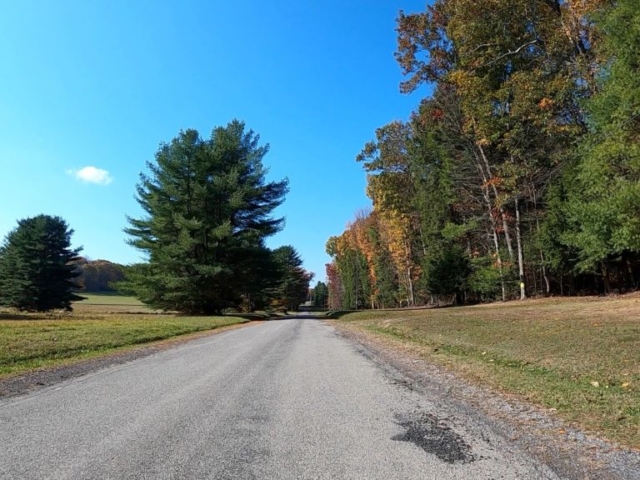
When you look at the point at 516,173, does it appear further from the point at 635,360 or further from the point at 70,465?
the point at 70,465

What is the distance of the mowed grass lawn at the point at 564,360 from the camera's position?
17.9ft

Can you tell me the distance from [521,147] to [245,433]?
92.7 ft

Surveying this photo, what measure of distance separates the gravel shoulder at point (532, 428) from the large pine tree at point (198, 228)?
94.2ft

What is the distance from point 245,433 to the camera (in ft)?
15.9

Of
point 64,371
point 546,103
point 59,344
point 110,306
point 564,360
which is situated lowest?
point 64,371

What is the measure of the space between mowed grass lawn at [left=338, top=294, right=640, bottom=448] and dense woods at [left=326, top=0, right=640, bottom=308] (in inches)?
265

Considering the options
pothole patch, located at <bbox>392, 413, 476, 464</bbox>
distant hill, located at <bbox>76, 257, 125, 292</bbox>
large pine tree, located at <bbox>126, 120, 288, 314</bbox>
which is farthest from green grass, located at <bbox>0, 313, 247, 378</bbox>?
distant hill, located at <bbox>76, 257, 125, 292</bbox>

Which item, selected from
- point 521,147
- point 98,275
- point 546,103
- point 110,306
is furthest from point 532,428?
point 98,275

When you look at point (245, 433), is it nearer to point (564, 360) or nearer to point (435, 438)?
point (435, 438)

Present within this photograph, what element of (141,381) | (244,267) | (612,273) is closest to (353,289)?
(244,267)

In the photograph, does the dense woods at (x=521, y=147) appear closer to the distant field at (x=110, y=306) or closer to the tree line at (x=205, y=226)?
the tree line at (x=205, y=226)

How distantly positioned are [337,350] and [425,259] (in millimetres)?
33658

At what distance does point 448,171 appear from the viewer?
1426 inches

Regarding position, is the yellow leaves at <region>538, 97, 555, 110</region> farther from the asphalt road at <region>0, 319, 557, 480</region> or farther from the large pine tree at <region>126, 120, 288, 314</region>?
the large pine tree at <region>126, 120, 288, 314</region>
